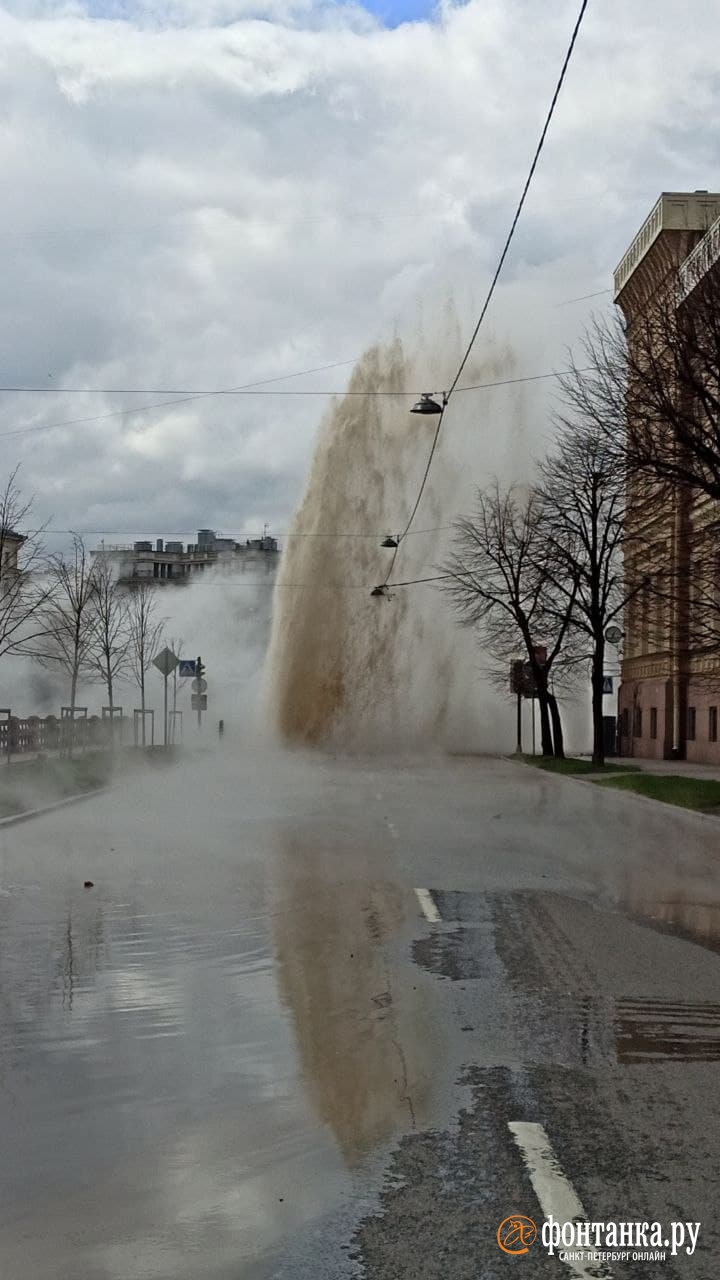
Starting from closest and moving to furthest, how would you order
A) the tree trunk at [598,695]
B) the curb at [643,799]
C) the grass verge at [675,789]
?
the curb at [643,799] < the grass verge at [675,789] < the tree trunk at [598,695]

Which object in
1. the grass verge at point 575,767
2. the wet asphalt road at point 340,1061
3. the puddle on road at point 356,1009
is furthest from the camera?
the grass verge at point 575,767

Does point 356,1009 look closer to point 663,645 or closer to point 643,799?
point 643,799

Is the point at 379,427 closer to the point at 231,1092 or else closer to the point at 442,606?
the point at 442,606

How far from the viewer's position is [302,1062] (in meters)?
6.92

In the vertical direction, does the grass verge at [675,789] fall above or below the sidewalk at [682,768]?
above

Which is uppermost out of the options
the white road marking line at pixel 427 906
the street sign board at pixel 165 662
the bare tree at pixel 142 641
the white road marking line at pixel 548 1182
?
the bare tree at pixel 142 641

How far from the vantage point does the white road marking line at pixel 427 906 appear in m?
11.9

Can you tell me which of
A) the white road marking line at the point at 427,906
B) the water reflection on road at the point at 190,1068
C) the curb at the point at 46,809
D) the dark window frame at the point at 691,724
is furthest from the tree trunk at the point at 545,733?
the water reflection on road at the point at 190,1068

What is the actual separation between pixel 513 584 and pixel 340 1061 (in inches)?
1787

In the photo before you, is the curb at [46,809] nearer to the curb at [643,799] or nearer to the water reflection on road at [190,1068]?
the water reflection on road at [190,1068]

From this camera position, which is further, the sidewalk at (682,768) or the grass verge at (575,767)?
the grass verge at (575,767)

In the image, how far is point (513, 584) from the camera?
51.8 meters

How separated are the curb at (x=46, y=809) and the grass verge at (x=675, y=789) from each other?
10753 mm

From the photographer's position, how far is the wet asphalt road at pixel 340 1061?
182 inches
